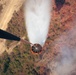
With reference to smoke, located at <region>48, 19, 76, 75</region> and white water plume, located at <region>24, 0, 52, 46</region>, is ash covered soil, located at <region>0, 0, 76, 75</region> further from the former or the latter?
white water plume, located at <region>24, 0, 52, 46</region>

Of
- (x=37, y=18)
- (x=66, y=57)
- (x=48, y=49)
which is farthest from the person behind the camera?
(x=37, y=18)

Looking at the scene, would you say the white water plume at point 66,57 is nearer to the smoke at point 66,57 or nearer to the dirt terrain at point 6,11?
the smoke at point 66,57

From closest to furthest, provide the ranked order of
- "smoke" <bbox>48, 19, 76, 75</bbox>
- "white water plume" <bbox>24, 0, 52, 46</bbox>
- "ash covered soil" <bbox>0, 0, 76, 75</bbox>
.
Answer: "smoke" <bbox>48, 19, 76, 75</bbox> → "ash covered soil" <bbox>0, 0, 76, 75</bbox> → "white water plume" <bbox>24, 0, 52, 46</bbox>

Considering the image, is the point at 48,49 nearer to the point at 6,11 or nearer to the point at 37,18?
the point at 37,18

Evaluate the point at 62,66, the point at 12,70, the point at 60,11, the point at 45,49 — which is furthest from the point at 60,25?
the point at 12,70

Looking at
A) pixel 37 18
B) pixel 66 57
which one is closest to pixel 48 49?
pixel 66 57

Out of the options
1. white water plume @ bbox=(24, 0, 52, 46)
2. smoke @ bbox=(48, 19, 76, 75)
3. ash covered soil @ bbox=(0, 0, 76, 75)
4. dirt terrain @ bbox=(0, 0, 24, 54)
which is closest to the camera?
smoke @ bbox=(48, 19, 76, 75)

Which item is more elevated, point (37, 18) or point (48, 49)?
point (37, 18)

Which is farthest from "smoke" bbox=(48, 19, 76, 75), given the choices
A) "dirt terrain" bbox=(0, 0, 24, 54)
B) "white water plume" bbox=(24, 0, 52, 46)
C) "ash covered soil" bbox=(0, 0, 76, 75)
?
"dirt terrain" bbox=(0, 0, 24, 54)
